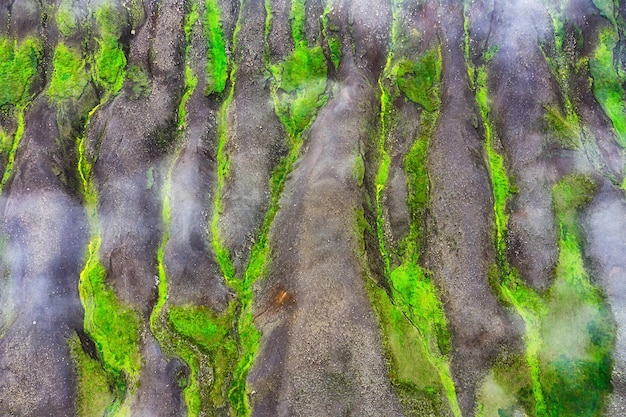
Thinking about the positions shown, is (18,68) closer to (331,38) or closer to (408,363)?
(331,38)

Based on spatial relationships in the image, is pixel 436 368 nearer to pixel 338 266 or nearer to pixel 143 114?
pixel 338 266

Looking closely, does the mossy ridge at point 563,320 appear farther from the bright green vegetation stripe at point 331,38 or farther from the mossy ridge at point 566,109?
the bright green vegetation stripe at point 331,38

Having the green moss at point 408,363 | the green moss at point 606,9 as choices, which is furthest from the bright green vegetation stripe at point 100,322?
the green moss at point 606,9

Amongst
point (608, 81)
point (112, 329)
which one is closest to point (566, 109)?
point (608, 81)

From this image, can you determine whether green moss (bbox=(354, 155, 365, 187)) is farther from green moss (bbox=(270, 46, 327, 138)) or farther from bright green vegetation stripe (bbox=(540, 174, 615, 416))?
bright green vegetation stripe (bbox=(540, 174, 615, 416))

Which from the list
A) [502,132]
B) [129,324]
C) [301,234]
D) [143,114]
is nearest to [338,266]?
[301,234]

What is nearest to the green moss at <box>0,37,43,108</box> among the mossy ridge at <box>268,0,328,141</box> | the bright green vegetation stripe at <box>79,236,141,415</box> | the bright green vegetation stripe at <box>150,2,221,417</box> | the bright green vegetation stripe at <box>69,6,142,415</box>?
the bright green vegetation stripe at <box>69,6,142,415</box>
